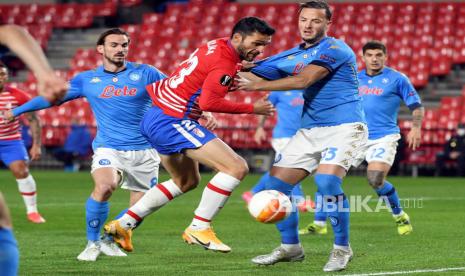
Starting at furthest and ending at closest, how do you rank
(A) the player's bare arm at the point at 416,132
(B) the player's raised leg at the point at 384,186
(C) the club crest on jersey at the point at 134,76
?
(B) the player's raised leg at the point at 384,186 → (A) the player's bare arm at the point at 416,132 → (C) the club crest on jersey at the point at 134,76

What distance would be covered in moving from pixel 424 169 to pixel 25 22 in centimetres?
1494

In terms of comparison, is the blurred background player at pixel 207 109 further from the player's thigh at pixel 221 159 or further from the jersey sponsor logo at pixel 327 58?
the jersey sponsor logo at pixel 327 58

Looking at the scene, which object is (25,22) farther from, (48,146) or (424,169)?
(424,169)

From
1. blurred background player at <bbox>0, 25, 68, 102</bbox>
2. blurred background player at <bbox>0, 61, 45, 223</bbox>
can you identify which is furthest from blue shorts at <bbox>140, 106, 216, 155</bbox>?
blurred background player at <bbox>0, 61, 45, 223</bbox>

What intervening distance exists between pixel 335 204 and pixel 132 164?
7.43 ft

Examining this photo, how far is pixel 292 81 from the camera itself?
7.97m

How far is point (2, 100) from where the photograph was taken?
13.3 metres

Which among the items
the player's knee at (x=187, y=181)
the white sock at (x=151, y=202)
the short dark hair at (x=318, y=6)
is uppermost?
the short dark hair at (x=318, y=6)

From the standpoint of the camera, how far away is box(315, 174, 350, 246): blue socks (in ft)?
26.8

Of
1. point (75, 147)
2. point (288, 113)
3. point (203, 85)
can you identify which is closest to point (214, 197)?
point (203, 85)

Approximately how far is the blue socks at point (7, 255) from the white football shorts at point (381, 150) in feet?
24.2

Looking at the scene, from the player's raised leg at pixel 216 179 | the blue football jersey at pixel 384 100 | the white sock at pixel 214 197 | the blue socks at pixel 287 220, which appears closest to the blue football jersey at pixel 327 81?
the blue socks at pixel 287 220

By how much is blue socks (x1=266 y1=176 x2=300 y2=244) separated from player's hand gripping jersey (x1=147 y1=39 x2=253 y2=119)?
0.83 m

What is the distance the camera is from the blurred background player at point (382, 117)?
11695mm
